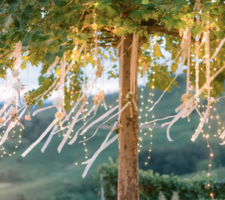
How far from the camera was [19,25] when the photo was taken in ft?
4.25

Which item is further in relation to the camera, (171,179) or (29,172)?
(29,172)

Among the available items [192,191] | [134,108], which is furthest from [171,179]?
[134,108]

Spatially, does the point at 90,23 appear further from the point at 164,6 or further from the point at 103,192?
the point at 103,192

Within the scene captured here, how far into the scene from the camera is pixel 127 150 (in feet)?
6.55

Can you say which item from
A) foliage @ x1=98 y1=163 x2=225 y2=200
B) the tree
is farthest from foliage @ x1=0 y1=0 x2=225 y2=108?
foliage @ x1=98 y1=163 x2=225 y2=200

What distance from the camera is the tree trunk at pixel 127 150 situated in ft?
6.48

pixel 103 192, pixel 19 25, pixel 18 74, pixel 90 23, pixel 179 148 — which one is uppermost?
pixel 90 23

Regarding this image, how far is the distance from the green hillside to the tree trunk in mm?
2210

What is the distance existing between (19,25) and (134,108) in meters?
1.19

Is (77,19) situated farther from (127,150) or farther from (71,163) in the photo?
(71,163)

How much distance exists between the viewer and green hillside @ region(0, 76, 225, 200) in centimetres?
436

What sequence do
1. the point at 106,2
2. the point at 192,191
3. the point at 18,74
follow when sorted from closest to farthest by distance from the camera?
the point at 106,2
the point at 18,74
the point at 192,191

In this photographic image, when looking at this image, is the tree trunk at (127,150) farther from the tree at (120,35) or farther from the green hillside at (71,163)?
the green hillside at (71,163)

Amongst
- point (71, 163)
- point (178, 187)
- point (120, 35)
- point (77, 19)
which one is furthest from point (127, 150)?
point (71, 163)
